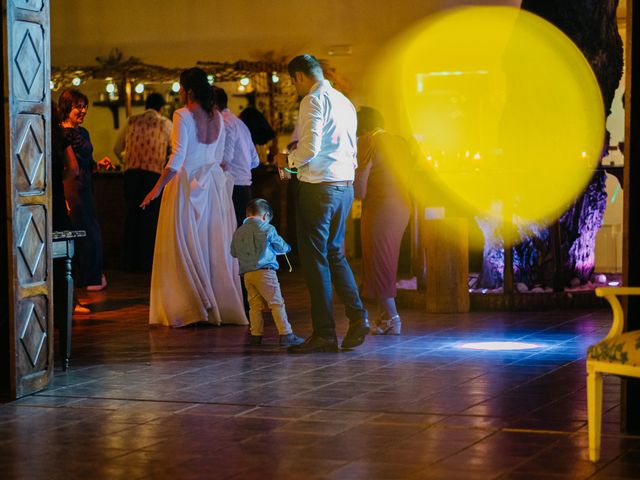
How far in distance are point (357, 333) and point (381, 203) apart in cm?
114

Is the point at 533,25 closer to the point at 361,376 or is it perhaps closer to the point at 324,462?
the point at 361,376

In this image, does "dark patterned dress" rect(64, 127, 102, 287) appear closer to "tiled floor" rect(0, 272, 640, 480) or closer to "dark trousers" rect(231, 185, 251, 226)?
"dark trousers" rect(231, 185, 251, 226)

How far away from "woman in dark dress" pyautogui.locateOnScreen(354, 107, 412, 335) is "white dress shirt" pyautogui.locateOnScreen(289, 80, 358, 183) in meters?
0.82

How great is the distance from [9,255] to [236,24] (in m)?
10.9


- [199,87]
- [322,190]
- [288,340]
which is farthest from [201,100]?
[288,340]

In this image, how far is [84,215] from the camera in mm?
11164

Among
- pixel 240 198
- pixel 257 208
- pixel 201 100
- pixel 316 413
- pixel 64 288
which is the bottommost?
pixel 316 413

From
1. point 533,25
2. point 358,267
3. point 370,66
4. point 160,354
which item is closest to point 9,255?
point 160,354

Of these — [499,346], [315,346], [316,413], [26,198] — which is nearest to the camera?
[316,413]

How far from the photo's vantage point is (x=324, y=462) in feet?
16.3

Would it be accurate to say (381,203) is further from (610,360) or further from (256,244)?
(610,360)

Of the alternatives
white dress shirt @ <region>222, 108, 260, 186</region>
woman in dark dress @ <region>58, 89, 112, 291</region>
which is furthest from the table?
woman in dark dress @ <region>58, 89, 112, 291</region>

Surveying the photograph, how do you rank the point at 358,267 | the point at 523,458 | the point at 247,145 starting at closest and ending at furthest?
1. the point at 523,458
2. the point at 247,145
3. the point at 358,267

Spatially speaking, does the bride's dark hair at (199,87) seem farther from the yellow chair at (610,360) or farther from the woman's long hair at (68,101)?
the yellow chair at (610,360)
